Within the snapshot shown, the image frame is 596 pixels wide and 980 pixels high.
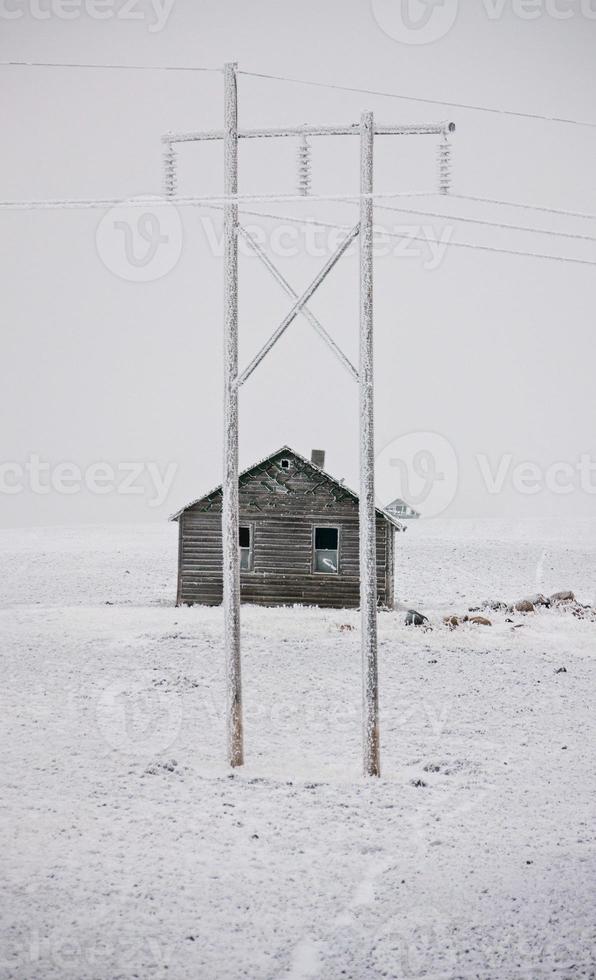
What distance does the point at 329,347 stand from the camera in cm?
1390

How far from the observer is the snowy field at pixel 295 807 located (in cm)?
A: 901

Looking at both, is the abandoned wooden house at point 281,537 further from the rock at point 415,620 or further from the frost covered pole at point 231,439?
the frost covered pole at point 231,439

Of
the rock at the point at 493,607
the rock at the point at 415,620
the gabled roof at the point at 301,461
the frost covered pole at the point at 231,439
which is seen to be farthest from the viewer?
the rock at the point at 493,607

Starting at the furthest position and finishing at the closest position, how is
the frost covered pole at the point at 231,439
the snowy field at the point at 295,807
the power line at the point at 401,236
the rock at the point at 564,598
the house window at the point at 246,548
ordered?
1. the rock at the point at 564,598
2. the house window at the point at 246,548
3. the frost covered pole at the point at 231,439
4. the power line at the point at 401,236
5. the snowy field at the point at 295,807

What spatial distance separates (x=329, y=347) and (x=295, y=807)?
703 cm

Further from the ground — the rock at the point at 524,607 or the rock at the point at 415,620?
the rock at the point at 415,620

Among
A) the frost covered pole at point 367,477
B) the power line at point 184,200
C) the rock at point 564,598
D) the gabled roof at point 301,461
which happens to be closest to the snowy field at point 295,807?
the frost covered pole at point 367,477

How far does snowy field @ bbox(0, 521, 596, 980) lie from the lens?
29.6 feet

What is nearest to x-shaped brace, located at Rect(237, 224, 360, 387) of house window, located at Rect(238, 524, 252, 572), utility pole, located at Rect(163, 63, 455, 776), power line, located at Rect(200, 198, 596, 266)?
utility pole, located at Rect(163, 63, 455, 776)

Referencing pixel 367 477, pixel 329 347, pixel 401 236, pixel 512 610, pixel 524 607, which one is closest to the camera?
pixel 329 347

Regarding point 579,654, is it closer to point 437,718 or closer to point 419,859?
point 437,718

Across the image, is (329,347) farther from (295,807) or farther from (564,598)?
(564,598)

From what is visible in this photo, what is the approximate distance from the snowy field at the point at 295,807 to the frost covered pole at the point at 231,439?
1.22 meters

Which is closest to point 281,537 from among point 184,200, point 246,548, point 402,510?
point 246,548
